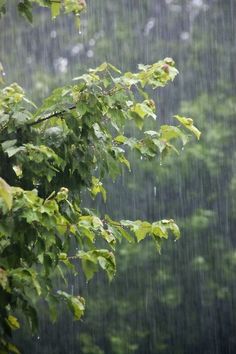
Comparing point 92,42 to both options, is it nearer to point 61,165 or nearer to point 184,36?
point 184,36

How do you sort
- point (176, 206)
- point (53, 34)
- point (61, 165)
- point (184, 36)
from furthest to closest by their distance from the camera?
1. point (53, 34)
2. point (184, 36)
3. point (176, 206)
4. point (61, 165)

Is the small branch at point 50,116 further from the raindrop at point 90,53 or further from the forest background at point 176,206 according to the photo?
the raindrop at point 90,53

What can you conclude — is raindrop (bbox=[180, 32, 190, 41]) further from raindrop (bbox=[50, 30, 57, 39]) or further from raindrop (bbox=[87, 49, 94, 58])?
raindrop (bbox=[50, 30, 57, 39])

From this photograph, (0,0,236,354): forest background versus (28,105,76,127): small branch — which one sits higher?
(28,105,76,127): small branch

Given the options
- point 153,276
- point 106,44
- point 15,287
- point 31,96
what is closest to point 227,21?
point 106,44

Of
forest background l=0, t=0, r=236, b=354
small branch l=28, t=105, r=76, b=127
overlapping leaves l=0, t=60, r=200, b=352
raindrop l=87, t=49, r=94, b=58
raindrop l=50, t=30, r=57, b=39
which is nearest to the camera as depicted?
overlapping leaves l=0, t=60, r=200, b=352

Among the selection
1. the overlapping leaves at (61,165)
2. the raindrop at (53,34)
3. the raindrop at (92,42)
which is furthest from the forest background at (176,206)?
the overlapping leaves at (61,165)

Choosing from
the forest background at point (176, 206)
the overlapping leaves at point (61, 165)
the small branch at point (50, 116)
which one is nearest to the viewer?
the overlapping leaves at point (61, 165)

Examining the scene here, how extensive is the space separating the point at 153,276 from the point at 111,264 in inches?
157

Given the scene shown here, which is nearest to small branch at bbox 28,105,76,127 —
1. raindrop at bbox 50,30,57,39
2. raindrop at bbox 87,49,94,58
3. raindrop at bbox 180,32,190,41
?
raindrop at bbox 87,49,94,58

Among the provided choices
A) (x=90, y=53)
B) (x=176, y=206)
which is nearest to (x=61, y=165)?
(x=176, y=206)

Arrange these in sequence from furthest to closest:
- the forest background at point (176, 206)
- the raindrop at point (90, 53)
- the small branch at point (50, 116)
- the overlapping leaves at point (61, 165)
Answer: the raindrop at point (90, 53) → the forest background at point (176, 206) → the small branch at point (50, 116) → the overlapping leaves at point (61, 165)

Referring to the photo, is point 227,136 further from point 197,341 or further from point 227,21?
point 197,341

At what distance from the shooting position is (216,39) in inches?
244
